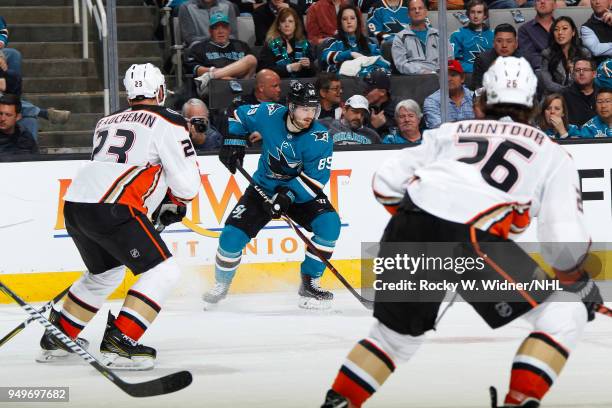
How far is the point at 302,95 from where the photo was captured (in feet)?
19.7

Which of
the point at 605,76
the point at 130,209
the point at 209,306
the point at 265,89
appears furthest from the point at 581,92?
the point at 130,209

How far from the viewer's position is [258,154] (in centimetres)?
682

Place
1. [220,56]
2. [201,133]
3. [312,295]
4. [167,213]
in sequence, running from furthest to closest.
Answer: [220,56], [201,133], [312,295], [167,213]

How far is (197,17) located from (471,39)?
189 cm

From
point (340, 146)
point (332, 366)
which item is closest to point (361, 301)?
point (340, 146)

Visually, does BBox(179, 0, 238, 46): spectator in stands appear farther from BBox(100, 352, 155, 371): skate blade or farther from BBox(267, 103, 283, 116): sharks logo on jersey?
BBox(100, 352, 155, 371): skate blade

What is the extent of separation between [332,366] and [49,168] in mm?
2579

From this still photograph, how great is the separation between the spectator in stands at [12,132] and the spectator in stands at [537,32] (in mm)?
3426

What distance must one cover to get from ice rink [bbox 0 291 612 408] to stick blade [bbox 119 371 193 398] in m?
0.07

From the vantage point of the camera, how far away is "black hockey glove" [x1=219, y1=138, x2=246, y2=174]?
20.3 feet

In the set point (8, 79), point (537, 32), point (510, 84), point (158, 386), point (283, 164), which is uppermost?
point (510, 84)

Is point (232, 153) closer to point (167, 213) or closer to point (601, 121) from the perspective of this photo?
point (167, 213)

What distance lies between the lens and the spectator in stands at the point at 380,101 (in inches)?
291

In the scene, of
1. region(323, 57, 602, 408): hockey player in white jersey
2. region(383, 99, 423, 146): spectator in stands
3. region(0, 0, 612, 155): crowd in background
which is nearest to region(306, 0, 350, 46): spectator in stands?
region(0, 0, 612, 155): crowd in background
